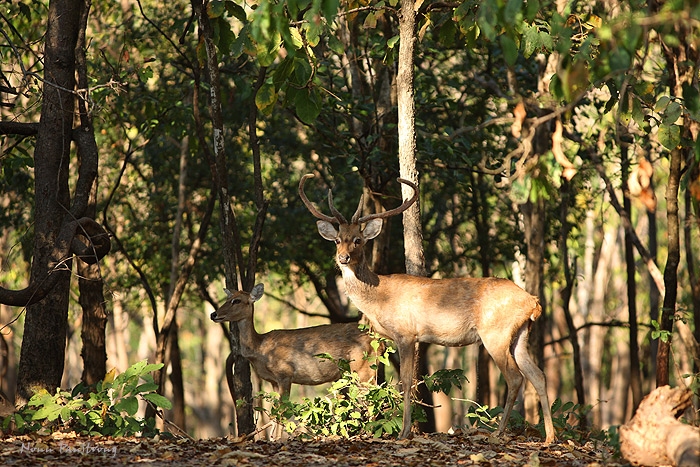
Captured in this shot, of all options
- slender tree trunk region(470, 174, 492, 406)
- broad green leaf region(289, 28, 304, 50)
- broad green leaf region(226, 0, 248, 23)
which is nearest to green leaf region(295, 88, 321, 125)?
broad green leaf region(289, 28, 304, 50)

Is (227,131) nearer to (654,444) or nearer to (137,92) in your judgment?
(137,92)

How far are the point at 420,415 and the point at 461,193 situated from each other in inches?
354

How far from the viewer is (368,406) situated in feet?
30.8

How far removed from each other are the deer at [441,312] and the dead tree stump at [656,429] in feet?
8.68

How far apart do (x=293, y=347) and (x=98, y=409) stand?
3.37m

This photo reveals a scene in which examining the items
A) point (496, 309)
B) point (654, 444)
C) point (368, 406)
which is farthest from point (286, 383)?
point (654, 444)

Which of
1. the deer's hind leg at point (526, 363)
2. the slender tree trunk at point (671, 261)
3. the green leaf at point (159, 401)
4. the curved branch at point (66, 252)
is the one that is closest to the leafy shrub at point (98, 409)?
the green leaf at point (159, 401)

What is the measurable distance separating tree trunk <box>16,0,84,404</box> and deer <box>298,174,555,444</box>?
8.86ft

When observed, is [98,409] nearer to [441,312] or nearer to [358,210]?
[358,210]

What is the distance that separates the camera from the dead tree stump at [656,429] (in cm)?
616

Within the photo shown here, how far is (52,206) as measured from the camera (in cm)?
999

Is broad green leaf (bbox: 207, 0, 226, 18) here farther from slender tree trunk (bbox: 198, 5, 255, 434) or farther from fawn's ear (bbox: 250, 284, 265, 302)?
fawn's ear (bbox: 250, 284, 265, 302)

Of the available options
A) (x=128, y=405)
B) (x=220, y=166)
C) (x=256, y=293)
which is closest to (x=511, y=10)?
(x=128, y=405)

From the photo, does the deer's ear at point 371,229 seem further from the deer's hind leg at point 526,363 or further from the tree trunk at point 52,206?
the tree trunk at point 52,206
